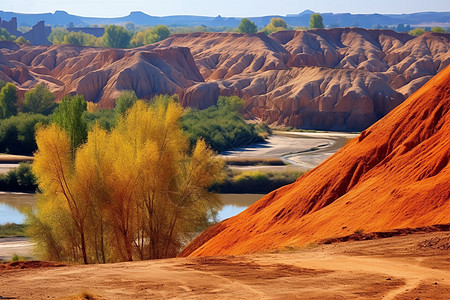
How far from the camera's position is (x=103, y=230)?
27.3 m

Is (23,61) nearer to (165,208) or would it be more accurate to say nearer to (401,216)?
(165,208)

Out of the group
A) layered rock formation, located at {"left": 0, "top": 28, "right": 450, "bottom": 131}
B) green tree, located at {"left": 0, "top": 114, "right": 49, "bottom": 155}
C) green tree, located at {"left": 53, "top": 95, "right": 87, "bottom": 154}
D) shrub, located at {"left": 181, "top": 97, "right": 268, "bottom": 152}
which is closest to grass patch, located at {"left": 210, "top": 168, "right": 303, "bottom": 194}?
shrub, located at {"left": 181, "top": 97, "right": 268, "bottom": 152}

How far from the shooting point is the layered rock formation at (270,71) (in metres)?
106

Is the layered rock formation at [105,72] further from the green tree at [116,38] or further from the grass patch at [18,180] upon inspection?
the grass patch at [18,180]

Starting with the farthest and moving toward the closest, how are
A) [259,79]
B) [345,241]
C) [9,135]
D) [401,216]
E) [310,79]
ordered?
1. [259,79]
2. [310,79]
3. [9,135]
4. [401,216]
5. [345,241]

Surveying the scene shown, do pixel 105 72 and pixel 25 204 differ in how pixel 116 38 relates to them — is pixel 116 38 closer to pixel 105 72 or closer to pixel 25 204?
pixel 105 72

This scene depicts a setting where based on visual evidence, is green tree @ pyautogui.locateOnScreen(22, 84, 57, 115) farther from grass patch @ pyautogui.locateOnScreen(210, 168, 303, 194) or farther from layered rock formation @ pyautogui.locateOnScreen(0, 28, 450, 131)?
grass patch @ pyautogui.locateOnScreen(210, 168, 303, 194)

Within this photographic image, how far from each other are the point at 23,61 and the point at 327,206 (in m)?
133

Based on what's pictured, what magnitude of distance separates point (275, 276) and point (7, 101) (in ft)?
259

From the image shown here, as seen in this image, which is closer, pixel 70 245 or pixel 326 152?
pixel 70 245

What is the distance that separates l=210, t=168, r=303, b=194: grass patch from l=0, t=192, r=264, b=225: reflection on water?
1214 mm

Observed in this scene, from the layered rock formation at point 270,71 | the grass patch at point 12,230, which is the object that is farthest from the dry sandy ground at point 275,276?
the layered rock formation at point 270,71

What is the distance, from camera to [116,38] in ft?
634

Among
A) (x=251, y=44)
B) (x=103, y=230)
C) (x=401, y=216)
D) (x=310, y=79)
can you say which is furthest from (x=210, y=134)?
(x=251, y=44)
